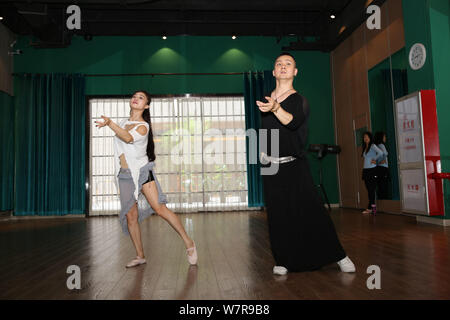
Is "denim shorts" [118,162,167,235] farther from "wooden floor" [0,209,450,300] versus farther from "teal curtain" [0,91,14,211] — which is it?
"teal curtain" [0,91,14,211]

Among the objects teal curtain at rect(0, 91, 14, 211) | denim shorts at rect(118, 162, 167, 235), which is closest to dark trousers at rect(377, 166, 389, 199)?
denim shorts at rect(118, 162, 167, 235)

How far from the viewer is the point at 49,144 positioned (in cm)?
780

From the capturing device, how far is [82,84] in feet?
26.2

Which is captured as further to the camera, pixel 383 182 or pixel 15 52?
pixel 15 52

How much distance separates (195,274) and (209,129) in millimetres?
6153

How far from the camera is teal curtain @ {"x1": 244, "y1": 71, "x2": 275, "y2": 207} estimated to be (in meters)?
8.03

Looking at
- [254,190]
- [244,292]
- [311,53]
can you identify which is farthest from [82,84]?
[244,292]

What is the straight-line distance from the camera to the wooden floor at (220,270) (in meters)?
1.84

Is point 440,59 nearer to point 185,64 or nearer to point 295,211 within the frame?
point 295,211

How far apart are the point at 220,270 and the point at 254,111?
614 cm

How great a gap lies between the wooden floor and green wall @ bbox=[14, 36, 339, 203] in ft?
15.6

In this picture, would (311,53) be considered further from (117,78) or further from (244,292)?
(244,292)

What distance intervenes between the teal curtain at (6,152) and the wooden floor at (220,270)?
3.92 m

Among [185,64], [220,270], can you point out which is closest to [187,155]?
[185,64]
